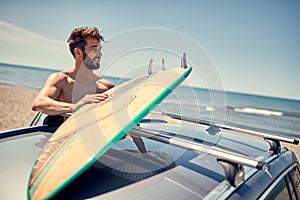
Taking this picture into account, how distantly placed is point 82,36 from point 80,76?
17.5 inches

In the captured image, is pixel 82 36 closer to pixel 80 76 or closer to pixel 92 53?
pixel 92 53

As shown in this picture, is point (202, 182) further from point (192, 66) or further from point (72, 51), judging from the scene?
point (72, 51)

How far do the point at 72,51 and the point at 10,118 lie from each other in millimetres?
7981

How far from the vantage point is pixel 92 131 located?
5.18ft

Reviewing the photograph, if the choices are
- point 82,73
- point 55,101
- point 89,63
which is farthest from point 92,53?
point 55,101

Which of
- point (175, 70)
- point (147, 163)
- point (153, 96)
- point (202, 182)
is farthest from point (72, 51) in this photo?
point (202, 182)

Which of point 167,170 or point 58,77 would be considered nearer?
point 167,170

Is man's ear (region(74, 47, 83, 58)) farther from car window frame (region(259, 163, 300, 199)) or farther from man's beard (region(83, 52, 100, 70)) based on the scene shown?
car window frame (region(259, 163, 300, 199))

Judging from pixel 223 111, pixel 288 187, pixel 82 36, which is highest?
pixel 82 36

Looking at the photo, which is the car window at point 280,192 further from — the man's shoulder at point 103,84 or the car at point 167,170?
the man's shoulder at point 103,84

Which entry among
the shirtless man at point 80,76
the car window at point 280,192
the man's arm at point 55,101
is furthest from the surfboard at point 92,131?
the car window at point 280,192

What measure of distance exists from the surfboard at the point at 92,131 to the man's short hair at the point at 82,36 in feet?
3.09

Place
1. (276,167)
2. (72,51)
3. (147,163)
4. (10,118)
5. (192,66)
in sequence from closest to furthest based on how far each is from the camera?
(147,163)
(276,167)
(192,66)
(72,51)
(10,118)

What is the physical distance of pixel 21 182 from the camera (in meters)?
1.33
